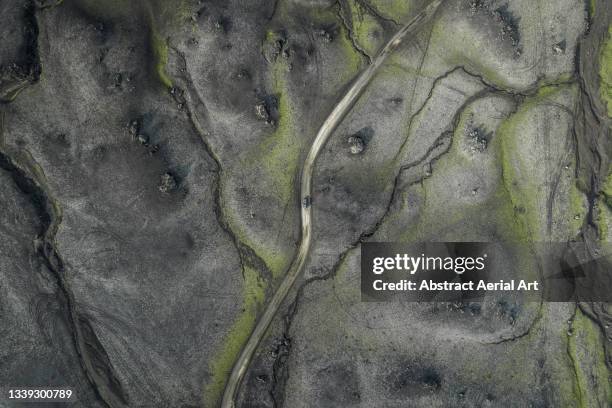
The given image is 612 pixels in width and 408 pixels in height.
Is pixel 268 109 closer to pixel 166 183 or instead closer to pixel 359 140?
pixel 359 140

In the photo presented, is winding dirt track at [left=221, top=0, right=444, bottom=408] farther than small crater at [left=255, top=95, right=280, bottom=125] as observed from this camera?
Yes

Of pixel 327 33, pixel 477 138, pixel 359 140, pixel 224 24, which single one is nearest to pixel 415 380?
pixel 359 140

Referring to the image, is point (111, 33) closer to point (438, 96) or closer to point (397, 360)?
point (438, 96)

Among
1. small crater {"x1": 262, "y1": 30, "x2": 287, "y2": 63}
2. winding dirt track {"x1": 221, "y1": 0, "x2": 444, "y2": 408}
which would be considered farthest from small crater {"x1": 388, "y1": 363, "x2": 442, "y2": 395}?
small crater {"x1": 262, "y1": 30, "x2": 287, "y2": 63}

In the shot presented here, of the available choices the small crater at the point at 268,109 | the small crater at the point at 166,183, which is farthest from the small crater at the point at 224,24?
the small crater at the point at 166,183

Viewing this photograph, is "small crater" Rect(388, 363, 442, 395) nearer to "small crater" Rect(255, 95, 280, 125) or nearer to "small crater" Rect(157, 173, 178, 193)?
"small crater" Rect(255, 95, 280, 125)

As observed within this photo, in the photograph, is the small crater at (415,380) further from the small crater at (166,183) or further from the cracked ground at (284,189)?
the small crater at (166,183)
